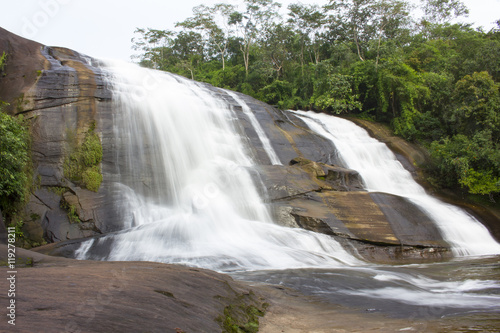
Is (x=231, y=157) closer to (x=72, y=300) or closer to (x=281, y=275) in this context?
→ (x=281, y=275)

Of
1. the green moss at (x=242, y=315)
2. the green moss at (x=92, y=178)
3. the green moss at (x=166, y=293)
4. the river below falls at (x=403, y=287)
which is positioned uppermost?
the green moss at (x=92, y=178)

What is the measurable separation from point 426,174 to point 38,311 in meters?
18.5

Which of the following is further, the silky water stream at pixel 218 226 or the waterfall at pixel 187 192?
the waterfall at pixel 187 192

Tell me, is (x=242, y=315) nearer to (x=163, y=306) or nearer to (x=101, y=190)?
(x=163, y=306)

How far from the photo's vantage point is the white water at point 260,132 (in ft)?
52.6

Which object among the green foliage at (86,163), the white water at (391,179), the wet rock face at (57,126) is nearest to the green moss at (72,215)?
the wet rock face at (57,126)

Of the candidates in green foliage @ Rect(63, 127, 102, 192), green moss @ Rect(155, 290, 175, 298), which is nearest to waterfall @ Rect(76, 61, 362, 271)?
green foliage @ Rect(63, 127, 102, 192)

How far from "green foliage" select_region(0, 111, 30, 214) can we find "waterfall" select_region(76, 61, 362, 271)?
8.53 feet

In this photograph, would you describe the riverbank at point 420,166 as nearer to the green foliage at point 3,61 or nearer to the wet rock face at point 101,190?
the wet rock face at point 101,190

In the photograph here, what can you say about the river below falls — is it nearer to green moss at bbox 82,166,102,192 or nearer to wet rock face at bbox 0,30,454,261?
wet rock face at bbox 0,30,454,261

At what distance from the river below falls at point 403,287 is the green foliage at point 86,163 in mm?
6440

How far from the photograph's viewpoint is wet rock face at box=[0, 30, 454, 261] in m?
10.3

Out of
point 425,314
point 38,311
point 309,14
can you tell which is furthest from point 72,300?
point 309,14

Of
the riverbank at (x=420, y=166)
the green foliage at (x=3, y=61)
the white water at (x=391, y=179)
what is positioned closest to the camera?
the white water at (x=391, y=179)
